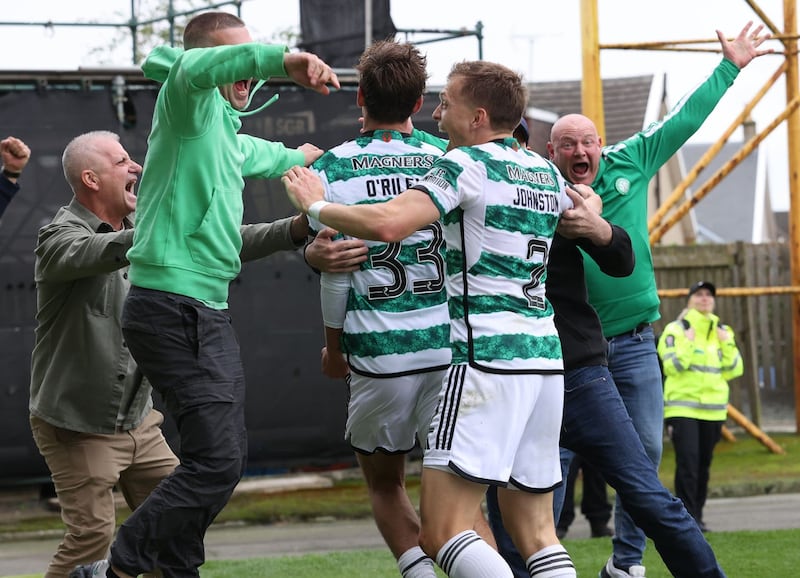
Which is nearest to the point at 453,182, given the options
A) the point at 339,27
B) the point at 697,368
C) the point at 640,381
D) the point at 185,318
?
the point at 185,318

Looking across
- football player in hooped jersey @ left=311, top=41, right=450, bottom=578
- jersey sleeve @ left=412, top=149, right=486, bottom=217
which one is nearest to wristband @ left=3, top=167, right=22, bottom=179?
football player in hooped jersey @ left=311, top=41, right=450, bottom=578

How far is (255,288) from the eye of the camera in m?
9.72

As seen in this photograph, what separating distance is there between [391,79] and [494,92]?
543mm

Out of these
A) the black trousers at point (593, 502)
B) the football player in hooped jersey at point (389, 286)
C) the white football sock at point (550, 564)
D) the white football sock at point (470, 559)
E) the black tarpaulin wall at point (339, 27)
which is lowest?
the black trousers at point (593, 502)

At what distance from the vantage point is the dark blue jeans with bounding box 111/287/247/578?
173 inches

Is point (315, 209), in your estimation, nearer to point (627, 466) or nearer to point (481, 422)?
point (481, 422)

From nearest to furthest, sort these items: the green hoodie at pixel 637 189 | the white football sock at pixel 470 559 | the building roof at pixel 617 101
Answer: the white football sock at pixel 470 559 < the green hoodie at pixel 637 189 < the building roof at pixel 617 101

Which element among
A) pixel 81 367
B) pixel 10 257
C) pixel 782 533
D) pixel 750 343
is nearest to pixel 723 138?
pixel 750 343

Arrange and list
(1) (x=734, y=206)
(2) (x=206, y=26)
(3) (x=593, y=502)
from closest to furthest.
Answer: (2) (x=206, y=26), (3) (x=593, y=502), (1) (x=734, y=206)

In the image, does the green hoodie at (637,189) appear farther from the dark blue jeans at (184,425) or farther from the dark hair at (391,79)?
the dark blue jeans at (184,425)

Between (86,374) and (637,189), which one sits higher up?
(637,189)

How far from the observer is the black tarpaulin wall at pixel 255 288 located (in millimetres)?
9094

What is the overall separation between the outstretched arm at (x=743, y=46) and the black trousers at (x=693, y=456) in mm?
3727

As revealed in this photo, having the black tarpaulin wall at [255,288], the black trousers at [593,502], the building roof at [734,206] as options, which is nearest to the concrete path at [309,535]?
the black trousers at [593,502]
